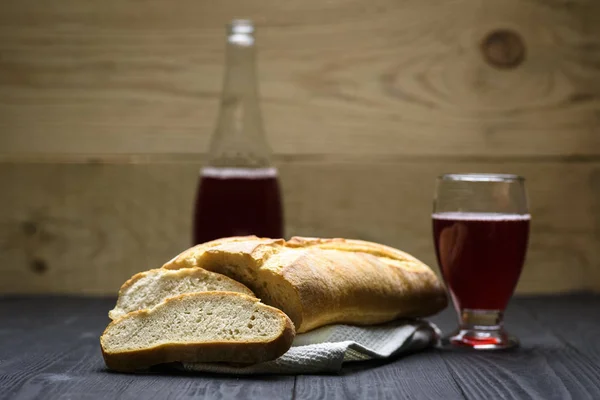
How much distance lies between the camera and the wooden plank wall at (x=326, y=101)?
6.57 ft

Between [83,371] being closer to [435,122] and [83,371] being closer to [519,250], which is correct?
[519,250]

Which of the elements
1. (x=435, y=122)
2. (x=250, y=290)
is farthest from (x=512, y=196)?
(x=435, y=122)

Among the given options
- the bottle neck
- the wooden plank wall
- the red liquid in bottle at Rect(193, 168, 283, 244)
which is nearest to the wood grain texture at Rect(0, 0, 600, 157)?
the wooden plank wall

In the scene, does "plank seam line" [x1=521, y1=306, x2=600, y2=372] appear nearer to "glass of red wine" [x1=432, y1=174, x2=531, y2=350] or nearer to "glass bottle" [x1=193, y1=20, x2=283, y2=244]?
"glass of red wine" [x1=432, y1=174, x2=531, y2=350]

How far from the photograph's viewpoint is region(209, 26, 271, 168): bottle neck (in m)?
1.65

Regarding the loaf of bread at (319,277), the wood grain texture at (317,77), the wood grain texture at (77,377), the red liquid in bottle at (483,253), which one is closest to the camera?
the wood grain texture at (77,377)

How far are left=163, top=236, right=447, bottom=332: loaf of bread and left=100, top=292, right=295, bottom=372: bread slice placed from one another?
0.05 metres

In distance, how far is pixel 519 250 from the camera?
1277mm

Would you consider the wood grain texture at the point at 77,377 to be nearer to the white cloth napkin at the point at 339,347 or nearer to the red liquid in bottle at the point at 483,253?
the white cloth napkin at the point at 339,347

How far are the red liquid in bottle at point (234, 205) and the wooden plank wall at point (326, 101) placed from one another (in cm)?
42

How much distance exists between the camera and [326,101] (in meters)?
2.01

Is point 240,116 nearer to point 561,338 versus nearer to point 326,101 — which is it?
point 326,101

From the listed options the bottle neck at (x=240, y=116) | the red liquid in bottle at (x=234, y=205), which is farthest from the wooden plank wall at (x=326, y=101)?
the red liquid in bottle at (x=234, y=205)

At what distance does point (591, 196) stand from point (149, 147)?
96cm
